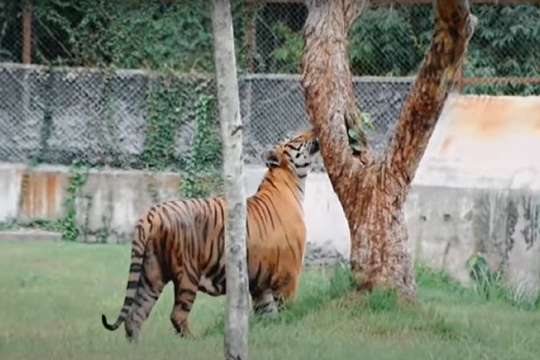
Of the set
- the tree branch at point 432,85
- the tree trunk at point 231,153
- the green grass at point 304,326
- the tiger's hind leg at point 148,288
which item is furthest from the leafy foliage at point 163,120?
the tree trunk at point 231,153

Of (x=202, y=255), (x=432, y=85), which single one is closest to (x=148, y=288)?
(x=202, y=255)

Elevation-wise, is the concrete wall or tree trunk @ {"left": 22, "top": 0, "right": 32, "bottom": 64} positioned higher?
tree trunk @ {"left": 22, "top": 0, "right": 32, "bottom": 64}

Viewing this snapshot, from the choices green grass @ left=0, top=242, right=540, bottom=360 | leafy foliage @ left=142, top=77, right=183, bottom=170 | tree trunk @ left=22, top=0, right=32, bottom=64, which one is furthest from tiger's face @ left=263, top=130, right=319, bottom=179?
tree trunk @ left=22, top=0, right=32, bottom=64

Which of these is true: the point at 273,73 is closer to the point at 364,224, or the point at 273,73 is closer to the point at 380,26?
the point at 380,26

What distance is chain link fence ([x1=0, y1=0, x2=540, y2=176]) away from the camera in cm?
1623

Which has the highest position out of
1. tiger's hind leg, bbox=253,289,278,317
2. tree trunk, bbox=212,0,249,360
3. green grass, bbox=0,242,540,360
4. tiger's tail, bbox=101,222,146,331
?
tree trunk, bbox=212,0,249,360

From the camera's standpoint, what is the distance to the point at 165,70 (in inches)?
652

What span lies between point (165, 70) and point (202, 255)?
738 centimetres

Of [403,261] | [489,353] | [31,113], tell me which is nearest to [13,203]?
[31,113]

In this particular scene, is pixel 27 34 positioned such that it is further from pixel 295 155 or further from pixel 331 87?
pixel 331 87

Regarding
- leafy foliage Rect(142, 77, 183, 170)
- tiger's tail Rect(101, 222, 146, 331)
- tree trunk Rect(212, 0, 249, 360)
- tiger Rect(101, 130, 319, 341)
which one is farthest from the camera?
leafy foliage Rect(142, 77, 183, 170)

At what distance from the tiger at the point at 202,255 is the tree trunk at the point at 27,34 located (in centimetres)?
714

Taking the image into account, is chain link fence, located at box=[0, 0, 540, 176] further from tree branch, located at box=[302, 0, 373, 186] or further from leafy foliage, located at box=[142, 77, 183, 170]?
tree branch, located at box=[302, 0, 373, 186]

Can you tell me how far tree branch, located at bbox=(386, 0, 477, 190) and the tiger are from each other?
823 millimetres
